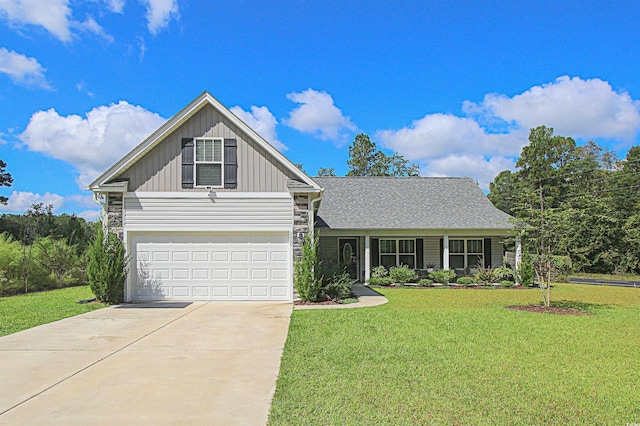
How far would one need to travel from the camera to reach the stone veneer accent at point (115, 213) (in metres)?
13.8

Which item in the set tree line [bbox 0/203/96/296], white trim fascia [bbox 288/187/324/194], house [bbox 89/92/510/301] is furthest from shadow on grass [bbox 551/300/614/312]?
tree line [bbox 0/203/96/296]

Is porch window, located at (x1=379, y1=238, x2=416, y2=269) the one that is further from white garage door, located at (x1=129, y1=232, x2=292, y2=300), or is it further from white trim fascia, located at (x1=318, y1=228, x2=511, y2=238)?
white garage door, located at (x1=129, y1=232, x2=292, y2=300)

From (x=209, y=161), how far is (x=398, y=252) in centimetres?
1112

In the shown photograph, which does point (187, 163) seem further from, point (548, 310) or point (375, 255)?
point (548, 310)

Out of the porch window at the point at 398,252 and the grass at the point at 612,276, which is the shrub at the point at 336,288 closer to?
the porch window at the point at 398,252

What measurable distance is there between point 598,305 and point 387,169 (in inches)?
1347

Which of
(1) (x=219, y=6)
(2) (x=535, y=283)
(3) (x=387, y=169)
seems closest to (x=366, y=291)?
(2) (x=535, y=283)

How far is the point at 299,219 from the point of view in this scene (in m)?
14.0

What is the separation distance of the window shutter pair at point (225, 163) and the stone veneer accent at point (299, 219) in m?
1.98

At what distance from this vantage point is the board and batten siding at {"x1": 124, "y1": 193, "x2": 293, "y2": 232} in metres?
13.9

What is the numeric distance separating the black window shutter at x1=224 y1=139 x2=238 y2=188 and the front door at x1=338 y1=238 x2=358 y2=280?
899 cm

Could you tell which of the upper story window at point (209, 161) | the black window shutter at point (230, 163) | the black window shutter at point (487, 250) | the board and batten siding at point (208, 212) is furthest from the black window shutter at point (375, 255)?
the upper story window at point (209, 161)

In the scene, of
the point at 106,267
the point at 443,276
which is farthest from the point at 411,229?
the point at 106,267

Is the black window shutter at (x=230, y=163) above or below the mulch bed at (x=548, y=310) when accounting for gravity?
above
